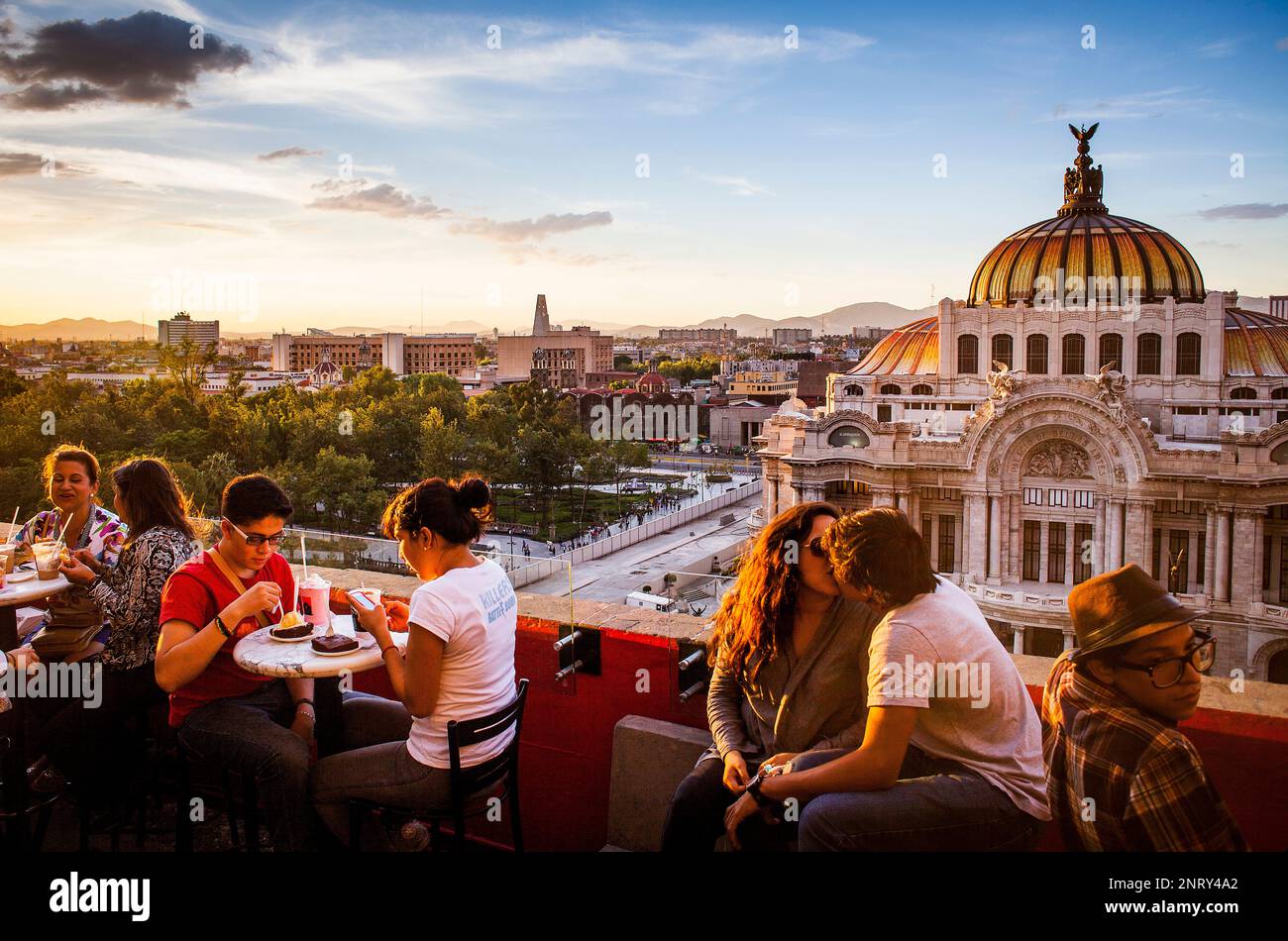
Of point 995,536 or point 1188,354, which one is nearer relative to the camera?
point 995,536

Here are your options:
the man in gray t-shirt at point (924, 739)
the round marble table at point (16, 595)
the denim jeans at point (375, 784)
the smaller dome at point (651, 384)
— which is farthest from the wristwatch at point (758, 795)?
the smaller dome at point (651, 384)

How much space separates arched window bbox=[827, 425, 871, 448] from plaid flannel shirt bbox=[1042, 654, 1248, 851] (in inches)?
1052

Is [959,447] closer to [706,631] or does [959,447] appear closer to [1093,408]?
[1093,408]

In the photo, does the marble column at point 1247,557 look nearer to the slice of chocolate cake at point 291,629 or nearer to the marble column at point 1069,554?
the marble column at point 1069,554

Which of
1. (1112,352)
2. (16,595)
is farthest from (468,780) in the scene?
(1112,352)

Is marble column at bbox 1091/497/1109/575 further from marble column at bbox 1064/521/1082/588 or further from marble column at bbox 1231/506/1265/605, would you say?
marble column at bbox 1231/506/1265/605

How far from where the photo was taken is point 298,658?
3.66m

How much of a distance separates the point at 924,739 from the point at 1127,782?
630 millimetres

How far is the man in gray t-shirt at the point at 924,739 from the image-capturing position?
2.90 metres

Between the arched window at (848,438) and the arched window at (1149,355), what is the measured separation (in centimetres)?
1021

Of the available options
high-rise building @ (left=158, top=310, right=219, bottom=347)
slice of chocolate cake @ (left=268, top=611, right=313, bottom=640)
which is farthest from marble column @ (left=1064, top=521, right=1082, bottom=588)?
high-rise building @ (left=158, top=310, right=219, bottom=347)

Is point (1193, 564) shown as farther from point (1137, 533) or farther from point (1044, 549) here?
point (1044, 549)
